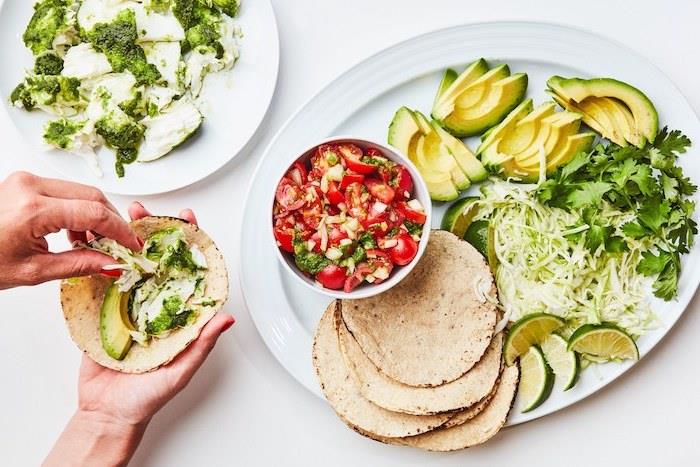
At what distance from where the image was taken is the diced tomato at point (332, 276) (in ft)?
9.10

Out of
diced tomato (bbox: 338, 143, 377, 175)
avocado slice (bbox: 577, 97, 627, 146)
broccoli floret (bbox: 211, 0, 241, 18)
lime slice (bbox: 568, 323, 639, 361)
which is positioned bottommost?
lime slice (bbox: 568, 323, 639, 361)

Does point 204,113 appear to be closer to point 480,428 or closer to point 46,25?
point 46,25

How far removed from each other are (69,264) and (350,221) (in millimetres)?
1002

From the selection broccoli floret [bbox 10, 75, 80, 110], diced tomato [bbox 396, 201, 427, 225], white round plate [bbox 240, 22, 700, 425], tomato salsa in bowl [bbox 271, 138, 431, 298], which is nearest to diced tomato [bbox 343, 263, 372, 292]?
tomato salsa in bowl [bbox 271, 138, 431, 298]

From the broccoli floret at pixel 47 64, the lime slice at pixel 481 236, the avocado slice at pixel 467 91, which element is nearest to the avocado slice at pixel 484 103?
the avocado slice at pixel 467 91

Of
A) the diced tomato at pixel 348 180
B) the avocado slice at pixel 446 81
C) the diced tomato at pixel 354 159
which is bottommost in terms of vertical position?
the diced tomato at pixel 348 180

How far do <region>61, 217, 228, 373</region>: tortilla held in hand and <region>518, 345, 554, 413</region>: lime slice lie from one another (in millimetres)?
1226

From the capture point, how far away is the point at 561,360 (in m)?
3.09

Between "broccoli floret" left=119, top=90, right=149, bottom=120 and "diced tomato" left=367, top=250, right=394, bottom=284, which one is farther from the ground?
"diced tomato" left=367, top=250, right=394, bottom=284

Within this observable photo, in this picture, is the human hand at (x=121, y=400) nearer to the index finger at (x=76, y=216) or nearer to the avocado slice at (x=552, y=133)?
the index finger at (x=76, y=216)

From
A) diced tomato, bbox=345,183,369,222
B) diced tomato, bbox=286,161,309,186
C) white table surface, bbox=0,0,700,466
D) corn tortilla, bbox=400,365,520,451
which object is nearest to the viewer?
diced tomato, bbox=345,183,369,222

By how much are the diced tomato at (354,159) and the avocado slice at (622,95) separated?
86 centimetres

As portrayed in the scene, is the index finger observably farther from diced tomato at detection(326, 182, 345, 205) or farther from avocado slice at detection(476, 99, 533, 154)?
avocado slice at detection(476, 99, 533, 154)

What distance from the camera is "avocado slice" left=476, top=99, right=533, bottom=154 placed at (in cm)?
310
